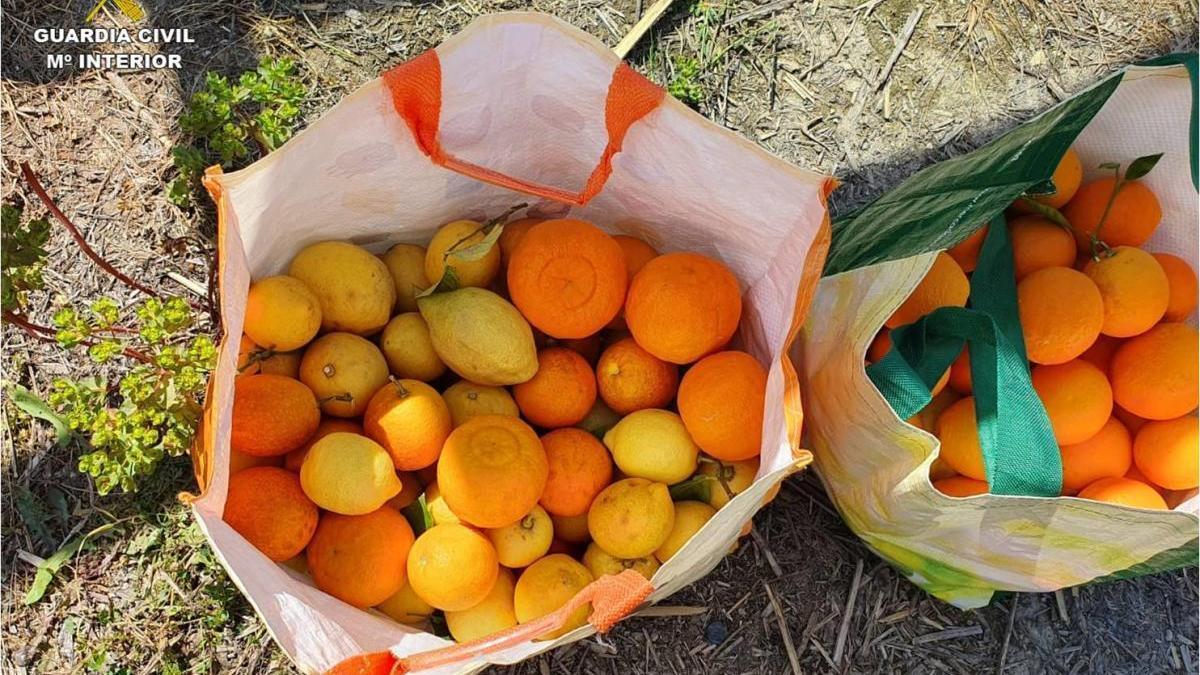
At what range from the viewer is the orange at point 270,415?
1.24 meters

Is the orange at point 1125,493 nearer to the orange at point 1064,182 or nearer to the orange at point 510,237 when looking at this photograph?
the orange at point 1064,182

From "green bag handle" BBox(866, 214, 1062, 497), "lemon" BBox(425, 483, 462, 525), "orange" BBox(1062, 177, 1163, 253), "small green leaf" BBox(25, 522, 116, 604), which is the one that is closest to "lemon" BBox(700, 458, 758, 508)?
"green bag handle" BBox(866, 214, 1062, 497)

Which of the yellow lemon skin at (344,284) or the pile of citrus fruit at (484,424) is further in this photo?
the yellow lemon skin at (344,284)

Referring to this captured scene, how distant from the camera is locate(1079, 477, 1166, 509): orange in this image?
1.28 metres

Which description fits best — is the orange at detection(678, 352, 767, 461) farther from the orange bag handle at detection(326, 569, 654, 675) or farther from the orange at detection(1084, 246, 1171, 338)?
Answer: the orange at detection(1084, 246, 1171, 338)

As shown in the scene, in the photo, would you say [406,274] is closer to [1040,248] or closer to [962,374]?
[962,374]

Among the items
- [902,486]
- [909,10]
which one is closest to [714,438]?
[902,486]

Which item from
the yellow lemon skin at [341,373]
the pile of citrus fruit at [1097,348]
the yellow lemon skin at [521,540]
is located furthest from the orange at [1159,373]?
the yellow lemon skin at [341,373]

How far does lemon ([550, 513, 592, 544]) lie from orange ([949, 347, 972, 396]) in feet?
1.91

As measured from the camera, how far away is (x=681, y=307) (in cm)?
128

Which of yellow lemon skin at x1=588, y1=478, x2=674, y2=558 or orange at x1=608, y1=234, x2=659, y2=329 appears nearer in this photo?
yellow lemon skin at x1=588, y1=478, x2=674, y2=558

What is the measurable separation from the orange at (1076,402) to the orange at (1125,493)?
0.07 metres

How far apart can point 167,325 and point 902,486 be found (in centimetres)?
96

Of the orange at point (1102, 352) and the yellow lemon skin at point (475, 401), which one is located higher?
the orange at point (1102, 352)
